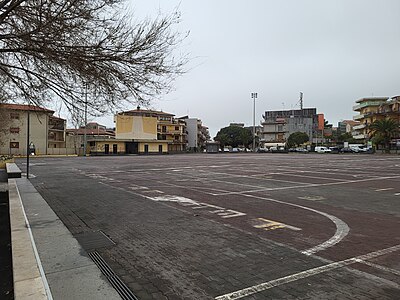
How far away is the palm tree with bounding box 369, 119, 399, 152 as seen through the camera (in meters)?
67.0

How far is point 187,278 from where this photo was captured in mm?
4539

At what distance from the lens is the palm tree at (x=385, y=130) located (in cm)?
6700

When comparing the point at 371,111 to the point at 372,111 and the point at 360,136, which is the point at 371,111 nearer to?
the point at 372,111

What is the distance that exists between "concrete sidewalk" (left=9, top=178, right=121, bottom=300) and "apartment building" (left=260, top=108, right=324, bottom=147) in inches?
4080

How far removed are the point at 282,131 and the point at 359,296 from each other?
115428 millimetres

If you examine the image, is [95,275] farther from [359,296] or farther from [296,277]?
[359,296]

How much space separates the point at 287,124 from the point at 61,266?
113287 millimetres

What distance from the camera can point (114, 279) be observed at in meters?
4.50

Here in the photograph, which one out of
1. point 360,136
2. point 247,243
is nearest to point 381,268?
point 247,243

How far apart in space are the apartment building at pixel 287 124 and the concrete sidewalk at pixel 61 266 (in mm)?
103626

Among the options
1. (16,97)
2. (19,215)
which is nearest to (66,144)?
(16,97)

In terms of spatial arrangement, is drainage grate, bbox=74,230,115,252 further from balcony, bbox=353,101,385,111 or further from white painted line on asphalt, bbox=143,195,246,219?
balcony, bbox=353,101,385,111

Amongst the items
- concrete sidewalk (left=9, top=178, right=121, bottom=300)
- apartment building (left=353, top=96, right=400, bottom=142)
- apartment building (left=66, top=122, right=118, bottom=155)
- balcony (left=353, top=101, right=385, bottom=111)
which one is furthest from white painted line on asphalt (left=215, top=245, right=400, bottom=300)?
balcony (left=353, top=101, right=385, bottom=111)

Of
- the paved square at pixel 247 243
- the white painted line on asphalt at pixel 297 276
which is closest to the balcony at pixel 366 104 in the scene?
the paved square at pixel 247 243
